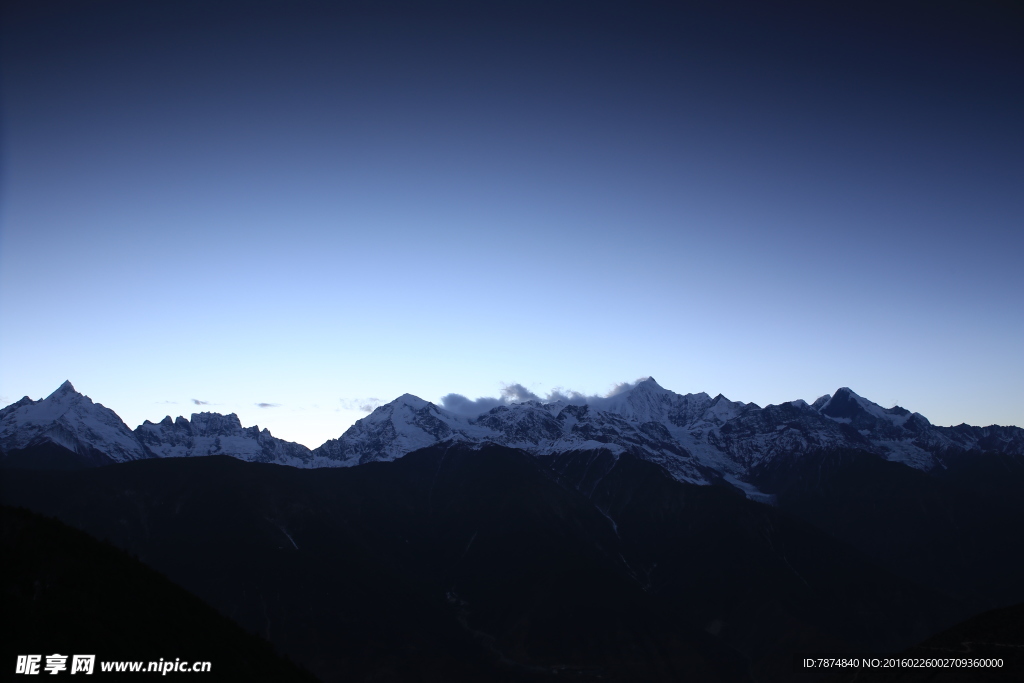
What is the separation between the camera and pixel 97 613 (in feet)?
324

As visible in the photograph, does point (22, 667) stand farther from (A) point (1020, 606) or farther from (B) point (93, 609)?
(A) point (1020, 606)

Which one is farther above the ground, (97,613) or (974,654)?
(97,613)

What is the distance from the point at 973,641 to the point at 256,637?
4649 inches

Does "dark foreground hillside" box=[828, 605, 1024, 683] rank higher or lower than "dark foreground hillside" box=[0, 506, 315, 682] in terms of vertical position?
lower

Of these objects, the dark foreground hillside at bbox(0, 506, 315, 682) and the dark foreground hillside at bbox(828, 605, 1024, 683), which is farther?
the dark foreground hillside at bbox(828, 605, 1024, 683)

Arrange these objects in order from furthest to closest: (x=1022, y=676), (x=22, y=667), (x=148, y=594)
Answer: (x=1022, y=676)
(x=148, y=594)
(x=22, y=667)

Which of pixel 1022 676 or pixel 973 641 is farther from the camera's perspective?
pixel 973 641

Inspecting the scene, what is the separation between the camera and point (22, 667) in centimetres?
8325

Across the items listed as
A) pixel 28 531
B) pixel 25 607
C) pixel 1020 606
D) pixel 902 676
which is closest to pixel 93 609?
pixel 25 607

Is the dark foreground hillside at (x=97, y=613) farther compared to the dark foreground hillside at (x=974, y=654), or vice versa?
the dark foreground hillside at (x=974, y=654)

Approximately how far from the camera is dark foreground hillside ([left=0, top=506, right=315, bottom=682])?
92.3 m

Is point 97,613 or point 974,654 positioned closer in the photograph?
point 97,613

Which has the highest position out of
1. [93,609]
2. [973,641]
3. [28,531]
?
[28,531]

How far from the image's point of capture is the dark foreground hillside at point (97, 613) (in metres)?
92.3
